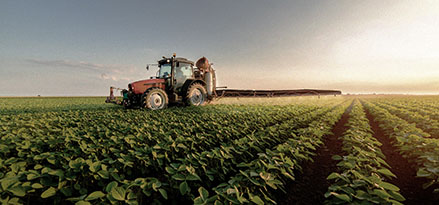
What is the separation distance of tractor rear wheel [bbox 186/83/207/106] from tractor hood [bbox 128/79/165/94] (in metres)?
1.57

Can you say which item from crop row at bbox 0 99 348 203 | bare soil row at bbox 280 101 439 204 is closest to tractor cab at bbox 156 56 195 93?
crop row at bbox 0 99 348 203

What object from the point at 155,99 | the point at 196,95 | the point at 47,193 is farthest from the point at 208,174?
the point at 196,95

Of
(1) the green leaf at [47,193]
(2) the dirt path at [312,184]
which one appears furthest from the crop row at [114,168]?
(2) the dirt path at [312,184]

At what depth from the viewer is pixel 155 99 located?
370 inches

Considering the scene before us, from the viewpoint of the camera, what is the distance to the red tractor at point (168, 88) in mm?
9467

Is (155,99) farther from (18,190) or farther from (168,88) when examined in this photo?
(18,190)

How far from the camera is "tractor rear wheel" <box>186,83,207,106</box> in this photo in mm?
10255

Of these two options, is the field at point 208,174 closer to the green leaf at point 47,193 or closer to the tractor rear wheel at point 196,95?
the green leaf at point 47,193

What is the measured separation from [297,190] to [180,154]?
6.78ft

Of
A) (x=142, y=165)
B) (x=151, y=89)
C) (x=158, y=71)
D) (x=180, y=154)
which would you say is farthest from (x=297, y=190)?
(x=158, y=71)

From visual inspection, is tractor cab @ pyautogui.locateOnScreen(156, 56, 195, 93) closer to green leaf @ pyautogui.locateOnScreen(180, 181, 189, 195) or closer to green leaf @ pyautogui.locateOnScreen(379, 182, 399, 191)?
green leaf @ pyautogui.locateOnScreen(180, 181, 189, 195)

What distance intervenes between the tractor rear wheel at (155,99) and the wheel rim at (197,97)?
1577mm

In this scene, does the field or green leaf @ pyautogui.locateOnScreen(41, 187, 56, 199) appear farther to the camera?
the field

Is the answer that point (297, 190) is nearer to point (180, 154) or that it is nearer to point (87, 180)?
point (180, 154)
